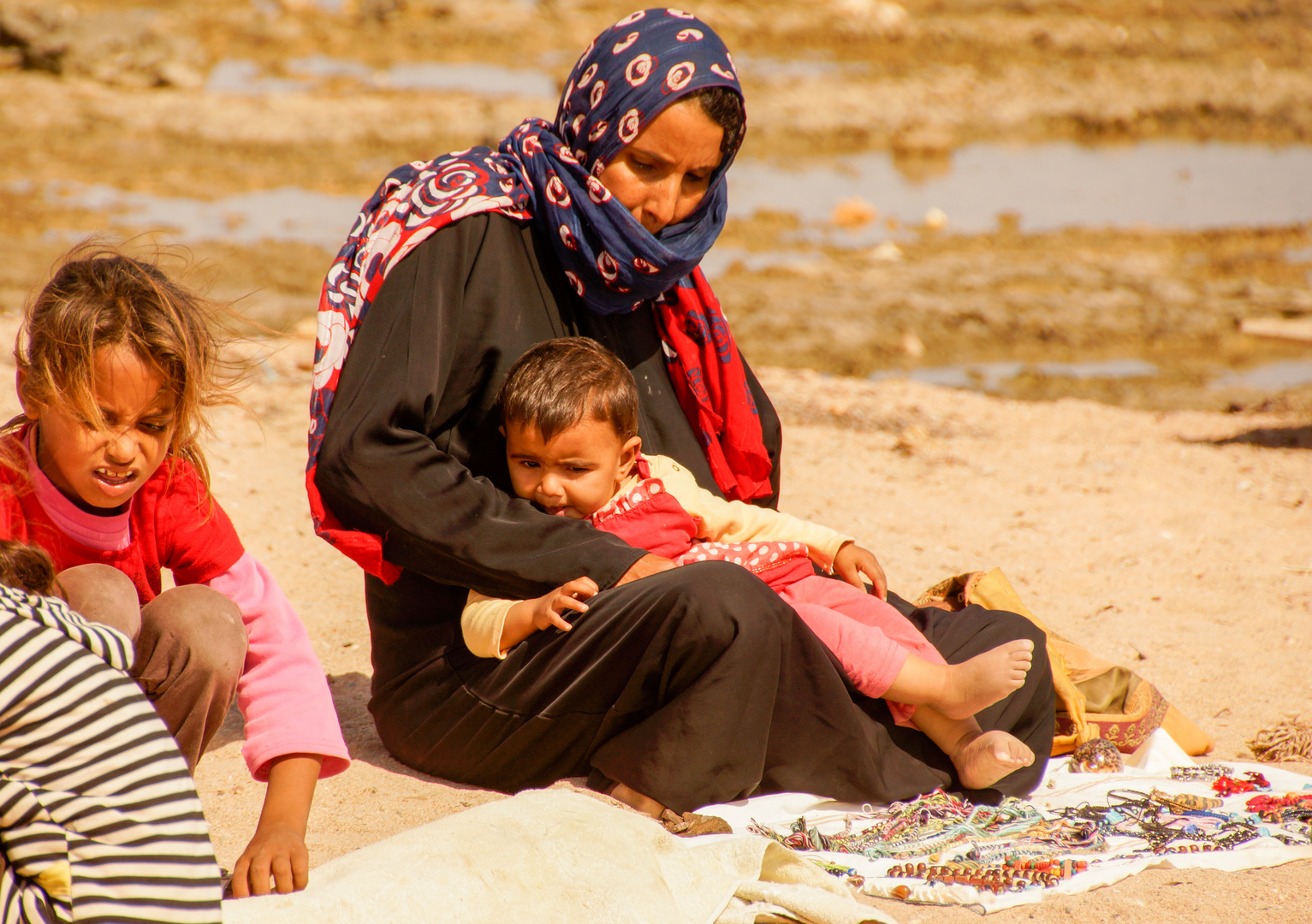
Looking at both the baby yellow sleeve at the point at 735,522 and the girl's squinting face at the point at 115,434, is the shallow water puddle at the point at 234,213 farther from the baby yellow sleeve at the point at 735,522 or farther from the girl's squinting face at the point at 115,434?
the girl's squinting face at the point at 115,434

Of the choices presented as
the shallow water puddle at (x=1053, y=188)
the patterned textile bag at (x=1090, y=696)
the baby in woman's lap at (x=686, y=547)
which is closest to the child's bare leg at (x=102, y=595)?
the baby in woman's lap at (x=686, y=547)

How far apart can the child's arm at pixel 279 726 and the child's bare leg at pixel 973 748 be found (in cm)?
130

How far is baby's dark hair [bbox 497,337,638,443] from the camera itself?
8.21ft

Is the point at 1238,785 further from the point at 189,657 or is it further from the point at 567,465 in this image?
the point at 189,657

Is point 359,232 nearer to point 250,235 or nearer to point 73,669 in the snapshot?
point 73,669

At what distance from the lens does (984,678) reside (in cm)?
245

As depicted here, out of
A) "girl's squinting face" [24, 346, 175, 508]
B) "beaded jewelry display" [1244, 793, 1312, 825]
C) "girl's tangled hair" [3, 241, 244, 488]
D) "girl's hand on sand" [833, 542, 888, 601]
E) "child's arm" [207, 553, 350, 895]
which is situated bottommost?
"beaded jewelry display" [1244, 793, 1312, 825]

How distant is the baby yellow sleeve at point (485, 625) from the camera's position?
244 cm

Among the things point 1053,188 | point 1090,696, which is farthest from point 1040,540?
point 1053,188

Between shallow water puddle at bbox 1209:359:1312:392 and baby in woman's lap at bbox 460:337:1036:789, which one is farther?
shallow water puddle at bbox 1209:359:1312:392

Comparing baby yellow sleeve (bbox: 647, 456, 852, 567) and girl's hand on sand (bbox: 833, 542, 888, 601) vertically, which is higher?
baby yellow sleeve (bbox: 647, 456, 852, 567)

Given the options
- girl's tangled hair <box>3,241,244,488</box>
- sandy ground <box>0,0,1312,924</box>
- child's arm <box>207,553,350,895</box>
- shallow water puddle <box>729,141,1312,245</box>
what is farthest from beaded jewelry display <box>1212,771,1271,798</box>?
shallow water puddle <box>729,141,1312,245</box>

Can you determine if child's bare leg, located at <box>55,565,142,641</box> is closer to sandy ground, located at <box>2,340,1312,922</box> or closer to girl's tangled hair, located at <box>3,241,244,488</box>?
girl's tangled hair, located at <box>3,241,244,488</box>

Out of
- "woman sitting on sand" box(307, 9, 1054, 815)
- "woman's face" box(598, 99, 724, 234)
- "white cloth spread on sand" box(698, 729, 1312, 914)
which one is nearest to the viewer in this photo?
"white cloth spread on sand" box(698, 729, 1312, 914)
